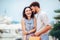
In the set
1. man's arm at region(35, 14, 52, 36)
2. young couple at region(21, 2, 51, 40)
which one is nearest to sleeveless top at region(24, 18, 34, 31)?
young couple at region(21, 2, 51, 40)

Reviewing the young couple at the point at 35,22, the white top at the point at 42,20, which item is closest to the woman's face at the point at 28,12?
the young couple at the point at 35,22

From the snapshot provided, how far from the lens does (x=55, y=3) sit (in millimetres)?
1882

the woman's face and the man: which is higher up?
the woman's face

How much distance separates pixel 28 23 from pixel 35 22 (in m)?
0.08

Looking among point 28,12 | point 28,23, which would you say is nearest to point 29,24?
point 28,23

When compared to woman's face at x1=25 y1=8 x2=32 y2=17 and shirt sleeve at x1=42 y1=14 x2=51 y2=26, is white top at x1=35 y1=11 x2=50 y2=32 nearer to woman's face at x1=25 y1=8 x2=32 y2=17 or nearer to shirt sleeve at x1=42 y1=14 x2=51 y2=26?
shirt sleeve at x1=42 y1=14 x2=51 y2=26

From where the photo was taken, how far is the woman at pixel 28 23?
189cm

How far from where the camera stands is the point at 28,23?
1.90m

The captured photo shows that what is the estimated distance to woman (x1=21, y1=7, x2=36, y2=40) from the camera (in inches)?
74.3

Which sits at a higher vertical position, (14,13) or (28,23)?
(14,13)

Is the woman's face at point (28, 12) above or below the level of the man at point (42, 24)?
above

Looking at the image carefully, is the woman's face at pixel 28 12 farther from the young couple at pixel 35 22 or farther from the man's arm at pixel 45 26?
the man's arm at pixel 45 26

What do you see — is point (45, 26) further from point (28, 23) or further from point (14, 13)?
point (14, 13)

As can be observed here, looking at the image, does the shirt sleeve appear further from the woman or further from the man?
the woman
